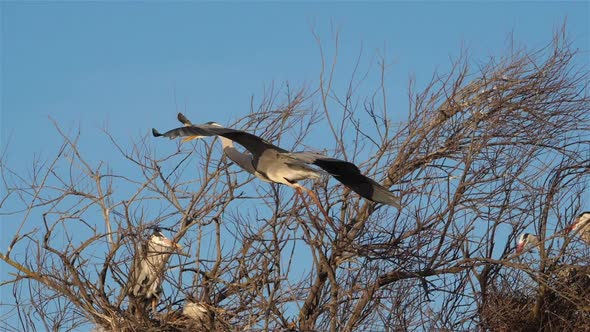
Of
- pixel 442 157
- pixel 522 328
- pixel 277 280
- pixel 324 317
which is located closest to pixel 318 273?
pixel 324 317

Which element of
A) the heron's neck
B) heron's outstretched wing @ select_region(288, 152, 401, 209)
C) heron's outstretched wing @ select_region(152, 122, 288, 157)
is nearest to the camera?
heron's outstretched wing @ select_region(152, 122, 288, 157)

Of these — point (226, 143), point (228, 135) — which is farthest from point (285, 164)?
point (226, 143)

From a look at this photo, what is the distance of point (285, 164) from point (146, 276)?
1590 mm

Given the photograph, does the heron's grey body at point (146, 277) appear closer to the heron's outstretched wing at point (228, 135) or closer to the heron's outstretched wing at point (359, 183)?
the heron's outstretched wing at point (228, 135)

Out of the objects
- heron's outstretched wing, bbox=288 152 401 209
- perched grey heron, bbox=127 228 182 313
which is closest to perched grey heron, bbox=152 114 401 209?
heron's outstretched wing, bbox=288 152 401 209

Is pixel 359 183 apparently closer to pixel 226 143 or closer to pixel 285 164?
pixel 285 164

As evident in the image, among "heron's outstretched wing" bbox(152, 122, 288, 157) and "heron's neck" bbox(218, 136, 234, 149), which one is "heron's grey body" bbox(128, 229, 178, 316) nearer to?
"heron's outstretched wing" bbox(152, 122, 288, 157)

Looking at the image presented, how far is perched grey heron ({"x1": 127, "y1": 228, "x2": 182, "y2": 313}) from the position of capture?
340 inches

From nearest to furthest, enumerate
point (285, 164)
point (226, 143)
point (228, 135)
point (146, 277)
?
1. point (228, 135)
2. point (146, 277)
3. point (285, 164)
4. point (226, 143)

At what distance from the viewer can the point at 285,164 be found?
962 centimetres

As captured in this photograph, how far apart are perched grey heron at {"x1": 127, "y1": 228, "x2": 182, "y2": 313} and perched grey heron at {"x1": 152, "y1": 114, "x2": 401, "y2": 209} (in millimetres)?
952

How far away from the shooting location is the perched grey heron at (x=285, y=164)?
868 cm

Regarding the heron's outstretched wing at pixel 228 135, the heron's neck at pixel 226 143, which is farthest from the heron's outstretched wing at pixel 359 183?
the heron's neck at pixel 226 143

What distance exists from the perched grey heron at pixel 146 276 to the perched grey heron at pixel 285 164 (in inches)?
37.5
